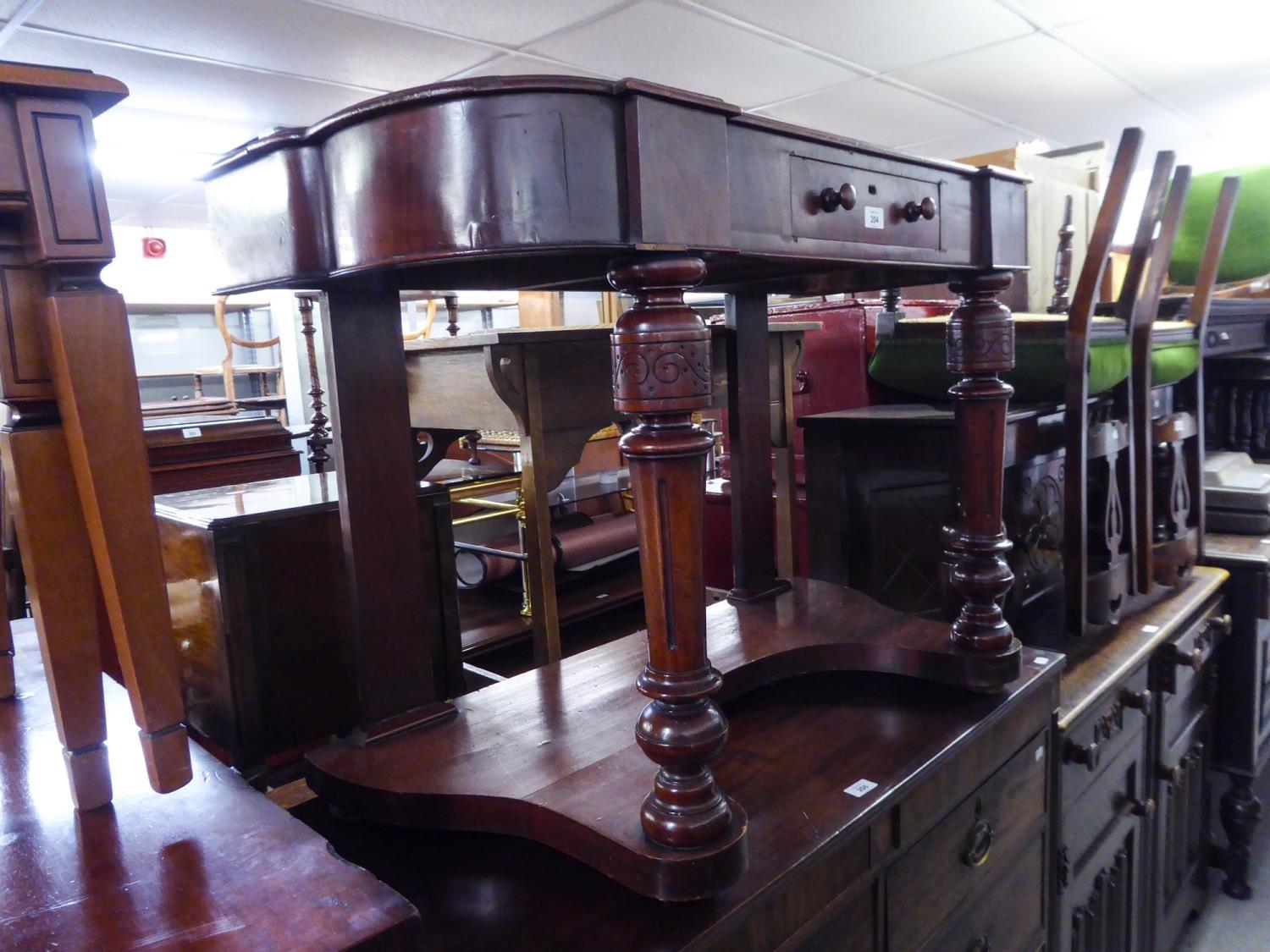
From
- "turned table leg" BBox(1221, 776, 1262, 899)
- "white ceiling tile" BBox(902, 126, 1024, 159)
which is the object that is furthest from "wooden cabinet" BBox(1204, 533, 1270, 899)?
"white ceiling tile" BBox(902, 126, 1024, 159)

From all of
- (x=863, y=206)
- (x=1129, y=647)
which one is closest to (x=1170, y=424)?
(x=1129, y=647)

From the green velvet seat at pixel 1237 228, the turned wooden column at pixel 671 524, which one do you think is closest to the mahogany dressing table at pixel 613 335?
the turned wooden column at pixel 671 524

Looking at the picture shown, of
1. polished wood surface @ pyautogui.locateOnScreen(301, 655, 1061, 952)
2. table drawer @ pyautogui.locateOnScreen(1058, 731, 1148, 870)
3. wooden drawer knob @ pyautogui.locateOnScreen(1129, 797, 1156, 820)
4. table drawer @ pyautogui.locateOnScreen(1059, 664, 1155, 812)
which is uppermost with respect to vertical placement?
polished wood surface @ pyautogui.locateOnScreen(301, 655, 1061, 952)

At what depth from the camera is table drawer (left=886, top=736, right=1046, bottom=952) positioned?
962 millimetres

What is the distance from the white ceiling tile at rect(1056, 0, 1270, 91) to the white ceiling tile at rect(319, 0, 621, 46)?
5.93ft

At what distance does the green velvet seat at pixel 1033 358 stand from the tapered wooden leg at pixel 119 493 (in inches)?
49.7

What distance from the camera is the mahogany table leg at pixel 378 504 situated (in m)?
0.90

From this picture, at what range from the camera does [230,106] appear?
363 centimetres

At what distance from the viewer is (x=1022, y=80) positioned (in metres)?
3.79

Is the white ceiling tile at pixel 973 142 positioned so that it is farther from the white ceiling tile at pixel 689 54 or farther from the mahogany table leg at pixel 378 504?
the mahogany table leg at pixel 378 504

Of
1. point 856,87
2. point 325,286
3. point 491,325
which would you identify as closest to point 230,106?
point 856,87

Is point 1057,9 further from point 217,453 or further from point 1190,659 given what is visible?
point 217,453

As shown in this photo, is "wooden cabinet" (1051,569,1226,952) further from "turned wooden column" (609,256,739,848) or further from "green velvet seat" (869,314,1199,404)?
"turned wooden column" (609,256,739,848)

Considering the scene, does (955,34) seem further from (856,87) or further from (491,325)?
(491,325)
